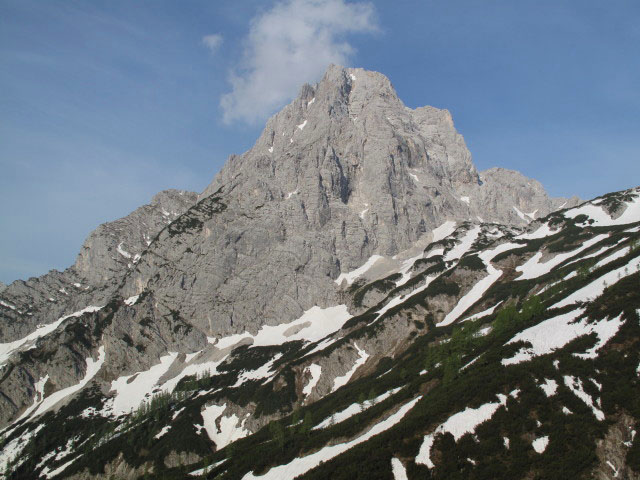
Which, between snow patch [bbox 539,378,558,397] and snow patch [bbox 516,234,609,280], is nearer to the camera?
snow patch [bbox 539,378,558,397]

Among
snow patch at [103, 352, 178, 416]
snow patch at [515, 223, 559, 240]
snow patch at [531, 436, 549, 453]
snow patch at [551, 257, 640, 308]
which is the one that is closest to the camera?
snow patch at [531, 436, 549, 453]

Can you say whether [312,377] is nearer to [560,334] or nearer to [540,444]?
[560,334]

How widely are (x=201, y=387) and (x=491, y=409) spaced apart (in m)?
139

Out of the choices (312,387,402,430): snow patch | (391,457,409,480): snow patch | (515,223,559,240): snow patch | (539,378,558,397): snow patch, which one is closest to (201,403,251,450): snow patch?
(312,387,402,430): snow patch

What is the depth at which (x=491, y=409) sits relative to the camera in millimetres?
54438

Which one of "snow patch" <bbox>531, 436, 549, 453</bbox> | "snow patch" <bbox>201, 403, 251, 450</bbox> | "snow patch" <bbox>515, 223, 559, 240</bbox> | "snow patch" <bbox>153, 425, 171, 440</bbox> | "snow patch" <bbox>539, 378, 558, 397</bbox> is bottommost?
"snow patch" <bbox>531, 436, 549, 453</bbox>

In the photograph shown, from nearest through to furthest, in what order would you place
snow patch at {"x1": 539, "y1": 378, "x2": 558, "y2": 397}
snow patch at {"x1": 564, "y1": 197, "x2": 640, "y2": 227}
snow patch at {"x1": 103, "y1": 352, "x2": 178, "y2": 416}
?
1. snow patch at {"x1": 539, "y1": 378, "x2": 558, "y2": 397}
2. snow patch at {"x1": 564, "y1": 197, "x2": 640, "y2": 227}
3. snow patch at {"x1": 103, "y1": 352, "x2": 178, "y2": 416}

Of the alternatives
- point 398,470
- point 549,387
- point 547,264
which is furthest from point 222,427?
point 549,387

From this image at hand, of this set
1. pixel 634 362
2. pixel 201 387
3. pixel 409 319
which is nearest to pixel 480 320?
pixel 409 319

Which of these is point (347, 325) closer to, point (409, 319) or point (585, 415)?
point (409, 319)

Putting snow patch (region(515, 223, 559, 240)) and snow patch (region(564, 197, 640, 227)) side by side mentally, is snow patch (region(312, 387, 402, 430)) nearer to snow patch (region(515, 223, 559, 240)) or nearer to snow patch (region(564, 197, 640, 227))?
snow patch (region(564, 197, 640, 227))

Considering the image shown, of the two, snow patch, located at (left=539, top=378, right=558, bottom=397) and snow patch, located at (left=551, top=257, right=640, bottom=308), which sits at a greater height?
snow patch, located at (left=551, top=257, right=640, bottom=308)

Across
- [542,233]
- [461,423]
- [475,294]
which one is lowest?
[461,423]

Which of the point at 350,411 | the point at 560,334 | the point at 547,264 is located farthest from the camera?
the point at 547,264
